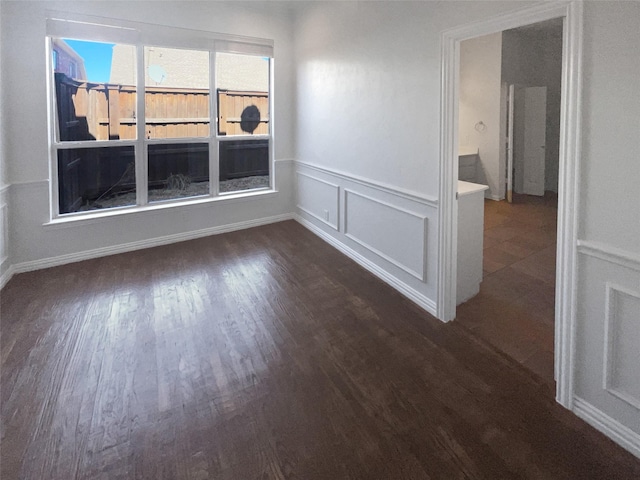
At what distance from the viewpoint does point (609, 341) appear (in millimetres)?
1721

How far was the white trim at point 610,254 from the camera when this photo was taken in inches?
62.9

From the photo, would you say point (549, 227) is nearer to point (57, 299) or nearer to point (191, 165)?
point (191, 165)

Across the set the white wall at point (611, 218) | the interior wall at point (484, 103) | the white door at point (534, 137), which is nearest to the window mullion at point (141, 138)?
the white wall at point (611, 218)

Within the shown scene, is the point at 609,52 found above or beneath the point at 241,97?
beneath

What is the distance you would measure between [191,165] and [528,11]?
3885 millimetres

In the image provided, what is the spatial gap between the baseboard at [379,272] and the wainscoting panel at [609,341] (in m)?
1.15

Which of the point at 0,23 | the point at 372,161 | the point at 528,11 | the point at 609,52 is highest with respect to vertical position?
the point at 0,23

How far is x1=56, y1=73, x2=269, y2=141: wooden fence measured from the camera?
3.98 m

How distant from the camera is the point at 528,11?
6.56 ft

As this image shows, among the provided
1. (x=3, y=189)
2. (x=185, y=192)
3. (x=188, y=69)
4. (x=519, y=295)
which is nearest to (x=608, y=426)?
(x=519, y=295)

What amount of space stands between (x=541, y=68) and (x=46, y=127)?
7.72 meters

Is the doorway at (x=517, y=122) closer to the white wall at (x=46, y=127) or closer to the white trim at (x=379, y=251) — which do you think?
the white trim at (x=379, y=251)

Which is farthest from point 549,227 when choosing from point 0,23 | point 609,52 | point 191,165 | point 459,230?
point 0,23

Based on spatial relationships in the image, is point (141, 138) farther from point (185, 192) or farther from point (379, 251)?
point (379, 251)
